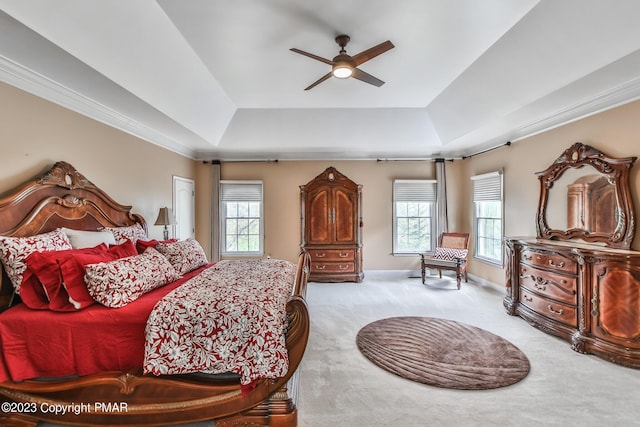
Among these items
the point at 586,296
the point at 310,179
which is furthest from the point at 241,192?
the point at 586,296

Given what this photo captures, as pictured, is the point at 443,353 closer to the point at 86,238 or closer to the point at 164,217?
the point at 86,238

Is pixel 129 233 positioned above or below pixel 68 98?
below

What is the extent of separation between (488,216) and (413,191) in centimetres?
143

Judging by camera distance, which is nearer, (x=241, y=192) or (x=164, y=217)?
(x=164, y=217)

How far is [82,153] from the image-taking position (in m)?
3.07

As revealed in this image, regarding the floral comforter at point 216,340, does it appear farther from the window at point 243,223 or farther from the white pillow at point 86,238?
the window at point 243,223

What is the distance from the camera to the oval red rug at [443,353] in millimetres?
2488

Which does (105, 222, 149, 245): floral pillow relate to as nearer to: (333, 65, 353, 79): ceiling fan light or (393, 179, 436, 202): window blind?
(333, 65, 353, 79): ceiling fan light

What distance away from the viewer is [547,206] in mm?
3900

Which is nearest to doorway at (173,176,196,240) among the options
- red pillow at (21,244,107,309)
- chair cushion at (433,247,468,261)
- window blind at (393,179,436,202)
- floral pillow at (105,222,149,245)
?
floral pillow at (105,222,149,245)

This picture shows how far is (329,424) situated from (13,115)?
3416 mm

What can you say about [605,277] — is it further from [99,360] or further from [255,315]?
[99,360]

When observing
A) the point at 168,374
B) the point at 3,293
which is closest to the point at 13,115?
the point at 3,293

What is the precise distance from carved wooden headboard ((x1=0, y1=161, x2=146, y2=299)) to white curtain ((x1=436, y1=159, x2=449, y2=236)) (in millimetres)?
5399
